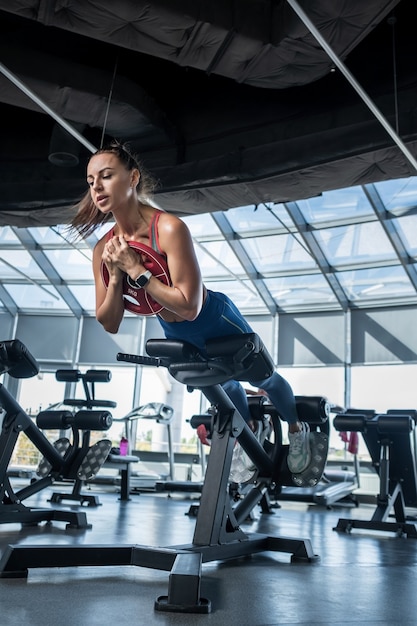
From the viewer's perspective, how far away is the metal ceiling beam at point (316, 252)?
920cm

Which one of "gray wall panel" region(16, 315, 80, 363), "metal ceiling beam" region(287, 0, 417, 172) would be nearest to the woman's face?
"metal ceiling beam" region(287, 0, 417, 172)

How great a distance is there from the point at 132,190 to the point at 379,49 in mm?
4360

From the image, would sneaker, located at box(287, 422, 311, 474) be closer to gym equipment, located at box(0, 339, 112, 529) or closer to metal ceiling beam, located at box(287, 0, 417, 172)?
gym equipment, located at box(0, 339, 112, 529)

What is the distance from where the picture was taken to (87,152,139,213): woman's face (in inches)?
72.4

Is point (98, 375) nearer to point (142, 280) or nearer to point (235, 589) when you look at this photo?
point (235, 589)

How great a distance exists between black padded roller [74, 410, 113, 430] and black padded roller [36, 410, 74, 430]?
0.27 feet

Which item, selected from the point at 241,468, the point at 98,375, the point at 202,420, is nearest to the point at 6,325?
the point at 98,375

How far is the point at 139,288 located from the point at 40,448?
7.99 feet

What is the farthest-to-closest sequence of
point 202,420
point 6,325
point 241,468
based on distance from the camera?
point 6,325 → point 202,420 → point 241,468

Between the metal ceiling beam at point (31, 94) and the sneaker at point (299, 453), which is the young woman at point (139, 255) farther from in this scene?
the metal ceiling beam at point (31, 94)

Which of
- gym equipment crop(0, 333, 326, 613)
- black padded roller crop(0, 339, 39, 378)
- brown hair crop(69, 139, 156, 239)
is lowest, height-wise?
gym equipment crop(0, 333, 326, 613)

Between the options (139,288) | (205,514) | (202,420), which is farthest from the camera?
(202,420)

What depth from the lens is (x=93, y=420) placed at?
4285 millimetres

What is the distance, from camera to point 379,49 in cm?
536
